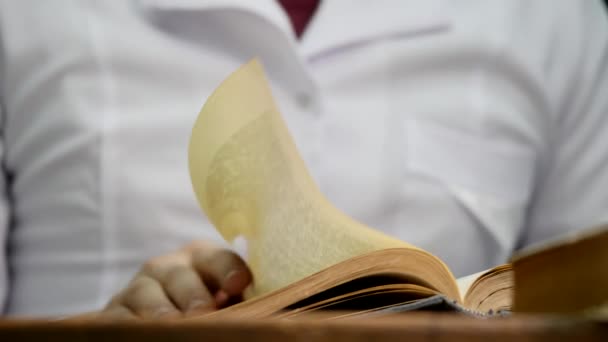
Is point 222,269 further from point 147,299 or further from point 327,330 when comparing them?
point 327,330

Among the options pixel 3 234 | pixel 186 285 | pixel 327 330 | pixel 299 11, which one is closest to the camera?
pixel 327 330

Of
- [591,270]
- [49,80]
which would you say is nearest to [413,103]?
[49,80]

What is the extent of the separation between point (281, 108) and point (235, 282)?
0.36 meters

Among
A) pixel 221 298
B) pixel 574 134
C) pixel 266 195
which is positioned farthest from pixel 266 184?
pixel 574 134

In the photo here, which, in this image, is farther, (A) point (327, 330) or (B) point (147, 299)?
(B) point (147, 299)

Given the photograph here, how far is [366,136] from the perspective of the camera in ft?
2.76

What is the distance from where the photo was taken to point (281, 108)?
83cm

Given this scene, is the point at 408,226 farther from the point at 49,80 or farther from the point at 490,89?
the point at 49,80

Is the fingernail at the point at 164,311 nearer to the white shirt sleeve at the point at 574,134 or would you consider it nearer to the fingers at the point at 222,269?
the fingers at the point at 222,269

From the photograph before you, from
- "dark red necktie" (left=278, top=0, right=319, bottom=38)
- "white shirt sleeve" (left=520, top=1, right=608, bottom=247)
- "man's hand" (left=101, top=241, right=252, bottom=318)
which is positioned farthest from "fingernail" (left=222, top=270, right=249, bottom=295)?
"white shirt sleeve" (left=520, top=1, right=608, bottom=247)

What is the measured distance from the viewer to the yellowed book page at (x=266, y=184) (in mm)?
426

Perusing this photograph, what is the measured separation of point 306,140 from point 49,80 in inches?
10.4

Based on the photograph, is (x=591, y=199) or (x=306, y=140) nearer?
(x=306, y=140)

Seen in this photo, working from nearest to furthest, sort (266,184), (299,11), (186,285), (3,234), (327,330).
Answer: (327,330)
(266,184)
(186,285)
(3,234)
(299,11)
